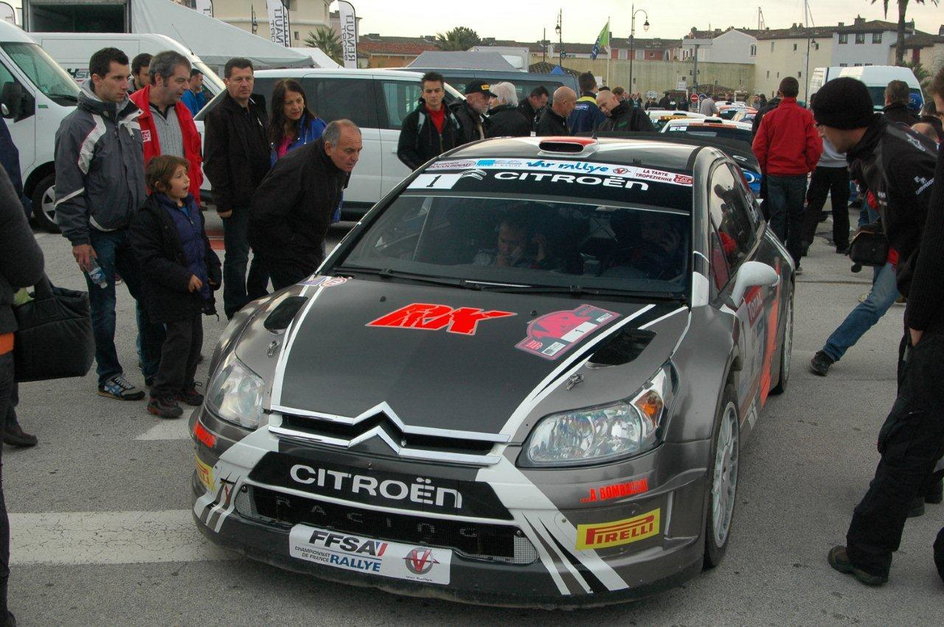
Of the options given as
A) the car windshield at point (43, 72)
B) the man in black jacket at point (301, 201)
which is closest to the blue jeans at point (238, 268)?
the man in black jacket at point (301, 201)

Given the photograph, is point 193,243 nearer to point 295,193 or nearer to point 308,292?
point 295,193

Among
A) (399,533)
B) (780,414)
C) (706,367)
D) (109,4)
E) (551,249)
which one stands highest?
(109,4)

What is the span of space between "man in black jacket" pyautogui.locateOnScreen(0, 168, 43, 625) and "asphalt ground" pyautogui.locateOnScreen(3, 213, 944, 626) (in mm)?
414

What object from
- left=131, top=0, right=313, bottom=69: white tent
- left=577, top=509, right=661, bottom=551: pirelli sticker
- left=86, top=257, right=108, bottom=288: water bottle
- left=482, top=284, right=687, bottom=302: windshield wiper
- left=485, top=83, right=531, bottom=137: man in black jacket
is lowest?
left=577, top=509, right=661, bottom=551: pirelli sticker

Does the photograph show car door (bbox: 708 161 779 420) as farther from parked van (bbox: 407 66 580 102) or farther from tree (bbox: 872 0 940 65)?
tree (bbox: 872 0 940 65)

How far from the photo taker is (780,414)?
5836 mm

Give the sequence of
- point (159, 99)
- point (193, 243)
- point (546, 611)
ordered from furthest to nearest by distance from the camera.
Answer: point (159, 99) → point (193, 243) → point (546, 611)

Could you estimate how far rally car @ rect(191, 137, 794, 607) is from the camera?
318 cm

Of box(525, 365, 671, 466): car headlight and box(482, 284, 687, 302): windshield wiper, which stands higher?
box(482, 284, 687, 302): windshield wiper

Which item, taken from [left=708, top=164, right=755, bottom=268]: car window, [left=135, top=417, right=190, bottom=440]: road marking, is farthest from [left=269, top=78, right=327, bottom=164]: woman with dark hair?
[left=708, top=164, right=755, bottom=268]: car window

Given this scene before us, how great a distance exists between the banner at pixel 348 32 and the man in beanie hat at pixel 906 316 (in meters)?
27.5

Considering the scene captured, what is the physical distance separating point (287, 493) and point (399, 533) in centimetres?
40

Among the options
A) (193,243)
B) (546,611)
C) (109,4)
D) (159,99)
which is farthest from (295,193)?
(109,4)

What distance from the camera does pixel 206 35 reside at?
1964cm
